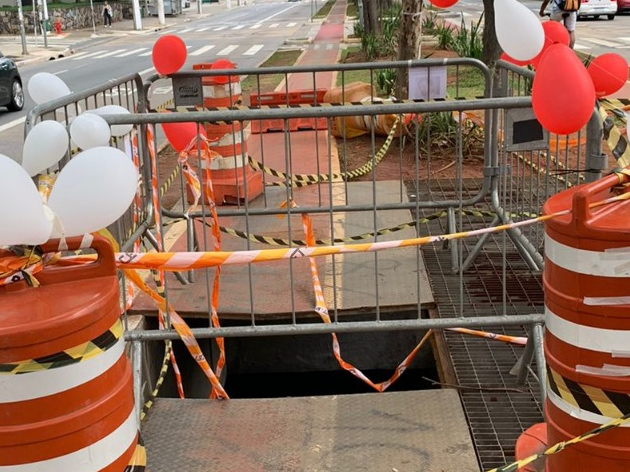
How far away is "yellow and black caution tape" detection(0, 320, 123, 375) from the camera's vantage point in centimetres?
234

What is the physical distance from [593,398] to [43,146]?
90.7 inches

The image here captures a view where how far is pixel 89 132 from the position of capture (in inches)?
155

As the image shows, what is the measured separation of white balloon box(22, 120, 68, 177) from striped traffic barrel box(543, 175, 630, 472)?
77.2 inches

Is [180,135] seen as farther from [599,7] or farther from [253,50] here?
[599,7]

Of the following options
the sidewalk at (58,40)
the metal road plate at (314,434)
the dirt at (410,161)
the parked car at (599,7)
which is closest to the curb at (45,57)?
the sidewalk at (58,40)

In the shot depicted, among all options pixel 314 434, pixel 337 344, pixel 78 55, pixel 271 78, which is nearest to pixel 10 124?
pixel 271 78

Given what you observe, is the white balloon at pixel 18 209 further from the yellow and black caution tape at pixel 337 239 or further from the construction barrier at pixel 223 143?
the construction barrier at pixel 223 143

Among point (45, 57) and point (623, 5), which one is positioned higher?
point (623, 5)

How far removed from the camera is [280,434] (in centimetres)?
395

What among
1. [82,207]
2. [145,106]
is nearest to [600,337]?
[82,207]

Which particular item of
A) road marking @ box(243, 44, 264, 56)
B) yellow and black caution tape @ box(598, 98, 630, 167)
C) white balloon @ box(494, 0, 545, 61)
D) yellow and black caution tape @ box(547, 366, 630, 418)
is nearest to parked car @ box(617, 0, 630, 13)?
road marking @ box(243, 44, 264, 56)

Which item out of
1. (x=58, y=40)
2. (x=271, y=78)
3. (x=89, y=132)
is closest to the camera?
(x=89, y=132)

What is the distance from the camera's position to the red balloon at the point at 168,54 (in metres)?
6.47

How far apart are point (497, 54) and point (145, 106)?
24.1ft
